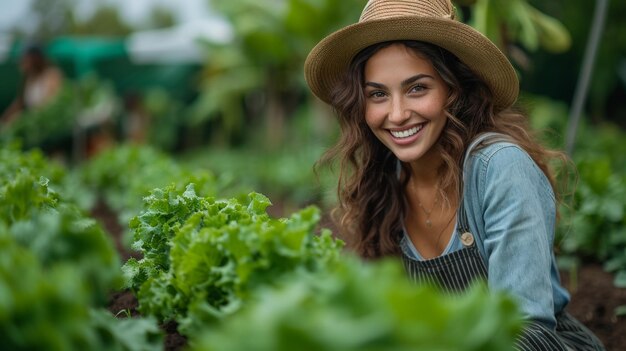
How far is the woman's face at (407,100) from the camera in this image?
8.94 feet

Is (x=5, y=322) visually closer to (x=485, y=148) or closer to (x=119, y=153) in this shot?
(x=485, y=148)

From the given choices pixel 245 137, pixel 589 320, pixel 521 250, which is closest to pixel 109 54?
pixel 245 137

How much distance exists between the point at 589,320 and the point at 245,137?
609 inches

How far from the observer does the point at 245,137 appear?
62.2 ft

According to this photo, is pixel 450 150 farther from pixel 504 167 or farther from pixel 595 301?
pixel 595 301

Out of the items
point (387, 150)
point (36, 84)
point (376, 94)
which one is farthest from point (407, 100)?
point (36, 84)

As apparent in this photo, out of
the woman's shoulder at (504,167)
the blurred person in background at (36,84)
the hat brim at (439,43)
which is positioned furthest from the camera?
the blurred person in background at (36,84)

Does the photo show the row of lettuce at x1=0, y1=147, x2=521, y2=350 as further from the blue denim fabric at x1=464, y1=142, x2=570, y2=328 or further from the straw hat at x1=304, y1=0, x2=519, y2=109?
the straw hat at x1=304, y1=0, x2=519, y2=109

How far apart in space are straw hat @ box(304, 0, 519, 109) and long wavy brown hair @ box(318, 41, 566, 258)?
5cm

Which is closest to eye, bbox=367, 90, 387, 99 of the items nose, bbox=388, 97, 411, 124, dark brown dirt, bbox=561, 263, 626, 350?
nose, bbox=388, 97, 411, 124

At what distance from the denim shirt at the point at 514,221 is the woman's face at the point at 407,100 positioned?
0.70 ft

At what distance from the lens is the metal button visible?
107 inches

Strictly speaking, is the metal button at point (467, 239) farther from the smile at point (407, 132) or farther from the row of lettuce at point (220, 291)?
the row of lettuce at point (220, 291)

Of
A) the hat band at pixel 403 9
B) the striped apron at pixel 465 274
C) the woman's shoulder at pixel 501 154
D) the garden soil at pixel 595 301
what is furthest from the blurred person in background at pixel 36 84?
the woman's shoulder at pixel 501 154
